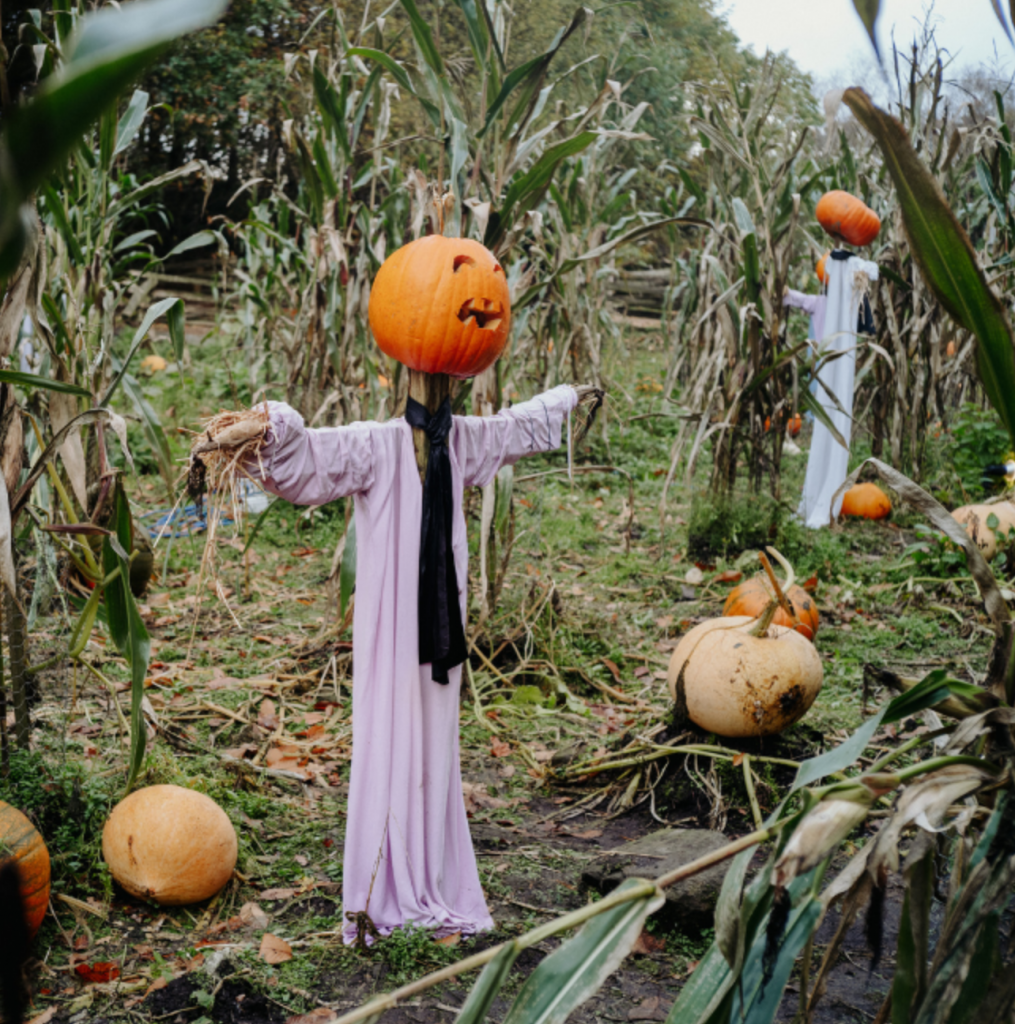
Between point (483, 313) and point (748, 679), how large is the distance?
153cm

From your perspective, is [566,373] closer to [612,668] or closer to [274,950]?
[612,668]

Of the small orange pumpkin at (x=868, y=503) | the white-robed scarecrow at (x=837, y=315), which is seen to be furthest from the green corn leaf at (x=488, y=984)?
the small orange pumpkin at (x=868, y=503)

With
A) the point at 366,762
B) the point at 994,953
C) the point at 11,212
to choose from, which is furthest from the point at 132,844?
the point at 11,212

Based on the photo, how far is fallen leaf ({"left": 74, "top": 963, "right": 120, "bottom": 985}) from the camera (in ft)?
7.27

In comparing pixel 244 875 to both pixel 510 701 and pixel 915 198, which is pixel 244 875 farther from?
pixel 915 198

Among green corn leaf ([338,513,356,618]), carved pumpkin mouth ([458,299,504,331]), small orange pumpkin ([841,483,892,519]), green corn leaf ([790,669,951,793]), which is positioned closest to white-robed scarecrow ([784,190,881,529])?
small orange pumpkin ([841,483,892,519])

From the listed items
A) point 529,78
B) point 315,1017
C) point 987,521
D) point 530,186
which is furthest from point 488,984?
point 987,521

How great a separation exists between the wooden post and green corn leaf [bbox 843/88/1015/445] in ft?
5.29

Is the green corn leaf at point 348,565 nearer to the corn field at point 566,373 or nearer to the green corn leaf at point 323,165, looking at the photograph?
the corn field at point 566,373

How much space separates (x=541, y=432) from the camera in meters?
2.90

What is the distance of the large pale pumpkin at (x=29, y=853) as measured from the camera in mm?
2162

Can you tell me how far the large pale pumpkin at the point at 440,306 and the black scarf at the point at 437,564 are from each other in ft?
0.56

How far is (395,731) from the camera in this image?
2.57 metres

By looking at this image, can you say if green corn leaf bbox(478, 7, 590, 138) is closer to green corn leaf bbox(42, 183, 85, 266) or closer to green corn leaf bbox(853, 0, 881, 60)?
green corn leaf bbox(42, 183, 85, 266)
